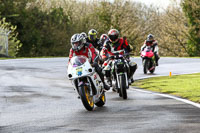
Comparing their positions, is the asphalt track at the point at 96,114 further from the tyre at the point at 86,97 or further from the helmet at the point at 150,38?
the helmet at the point at 150,38

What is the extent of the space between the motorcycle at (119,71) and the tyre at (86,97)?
2.19m

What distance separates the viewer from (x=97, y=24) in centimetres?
6725

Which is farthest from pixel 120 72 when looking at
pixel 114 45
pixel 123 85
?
pixel 114 45

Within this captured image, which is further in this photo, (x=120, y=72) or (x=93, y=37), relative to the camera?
(x=93, y=37)

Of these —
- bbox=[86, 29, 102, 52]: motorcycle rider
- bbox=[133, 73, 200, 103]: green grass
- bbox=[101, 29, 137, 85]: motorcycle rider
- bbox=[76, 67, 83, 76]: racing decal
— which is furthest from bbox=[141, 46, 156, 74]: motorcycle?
bbox=[76, 67, 83, 76]: racing decal

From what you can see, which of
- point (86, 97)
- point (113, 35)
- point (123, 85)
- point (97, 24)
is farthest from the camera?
point (97, 24)

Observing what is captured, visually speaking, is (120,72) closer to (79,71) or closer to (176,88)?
(79,71)

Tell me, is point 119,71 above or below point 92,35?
below

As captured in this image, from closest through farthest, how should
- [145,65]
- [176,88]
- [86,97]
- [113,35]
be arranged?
1. [86,97]
2. [113,35]
3. [176,88]
4. [145,65]

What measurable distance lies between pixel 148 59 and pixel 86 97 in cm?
1353

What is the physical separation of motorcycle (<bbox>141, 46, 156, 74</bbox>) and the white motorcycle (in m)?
12.6

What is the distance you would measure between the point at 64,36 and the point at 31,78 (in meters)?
42.7

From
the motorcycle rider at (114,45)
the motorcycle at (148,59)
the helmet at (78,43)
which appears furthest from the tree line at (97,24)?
the helmet at (78,43)

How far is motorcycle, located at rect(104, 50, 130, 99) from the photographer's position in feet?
42.9
